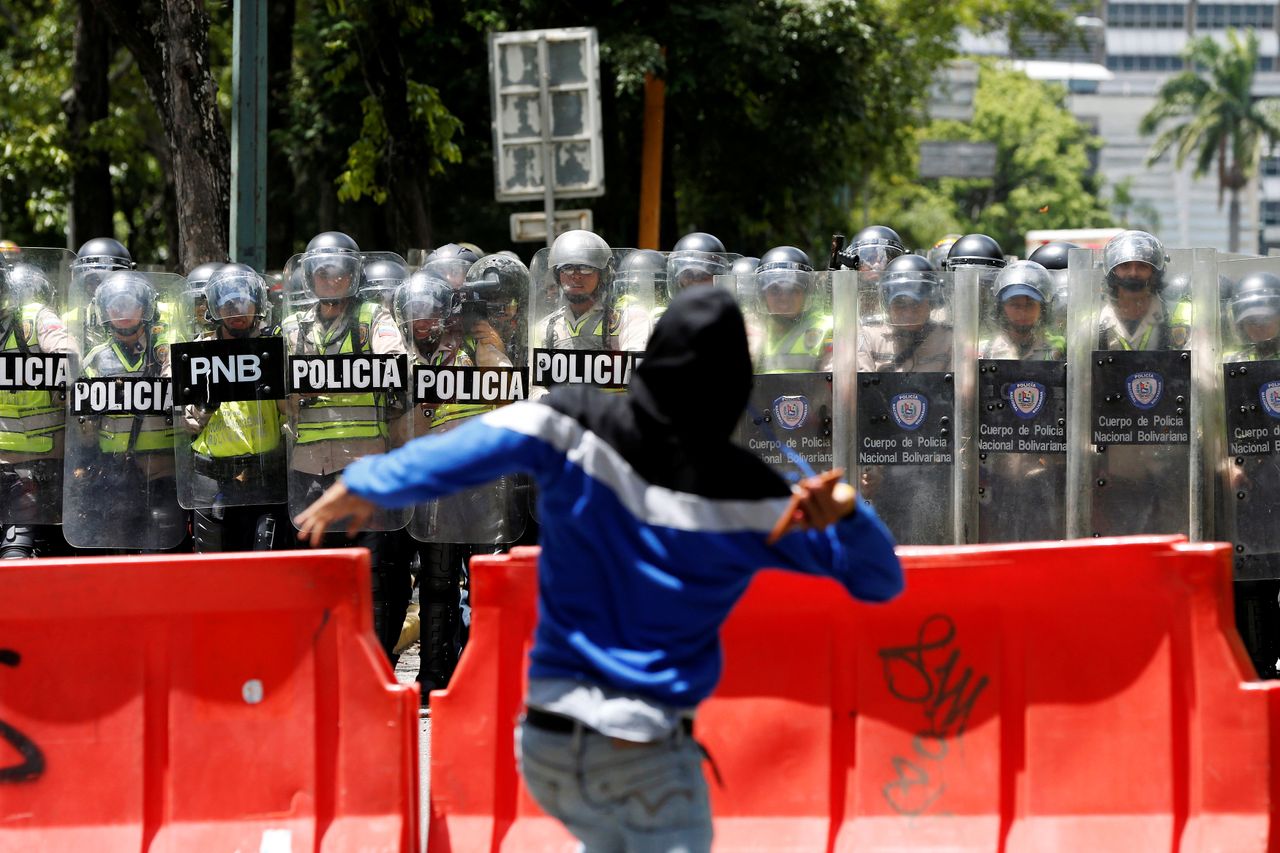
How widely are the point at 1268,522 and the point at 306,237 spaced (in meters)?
18.6

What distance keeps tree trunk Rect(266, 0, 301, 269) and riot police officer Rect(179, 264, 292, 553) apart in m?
9.26

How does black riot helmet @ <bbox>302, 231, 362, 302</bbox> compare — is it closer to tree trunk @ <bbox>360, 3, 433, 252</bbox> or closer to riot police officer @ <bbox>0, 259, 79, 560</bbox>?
riot police officer @ <bbox>0, 259, 79, 560</bbox>

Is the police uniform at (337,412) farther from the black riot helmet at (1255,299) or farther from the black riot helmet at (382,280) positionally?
the black riot helmet at (1255,299)

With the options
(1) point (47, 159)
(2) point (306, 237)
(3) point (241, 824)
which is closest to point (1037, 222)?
(2) point (306, 237)

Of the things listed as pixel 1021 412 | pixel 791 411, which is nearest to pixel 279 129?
pixel 791 411

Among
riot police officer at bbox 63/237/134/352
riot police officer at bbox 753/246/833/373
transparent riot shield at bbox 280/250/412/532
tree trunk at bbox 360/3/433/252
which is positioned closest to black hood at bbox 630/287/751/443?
riot police officer at bbox 753/246/833/373

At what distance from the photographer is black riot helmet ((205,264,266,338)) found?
789 cm

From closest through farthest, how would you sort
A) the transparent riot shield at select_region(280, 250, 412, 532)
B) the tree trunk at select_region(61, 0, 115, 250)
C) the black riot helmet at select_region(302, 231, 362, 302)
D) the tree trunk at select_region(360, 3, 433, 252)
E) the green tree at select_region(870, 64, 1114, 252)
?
the transparent riot shield at select_region(280, 250, 412, 532)
the black riot helmet at select_region(302, 231, 362, 302)
the tree trunk at select_region(360, 3, 433, 252)
the tree trunk at select_region(61, 0, 115, 250)
the green tree at select_region(870, 64, 1114, 252)

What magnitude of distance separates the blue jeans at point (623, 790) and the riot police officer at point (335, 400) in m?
4.50

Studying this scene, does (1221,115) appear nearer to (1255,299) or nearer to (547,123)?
(547,123)

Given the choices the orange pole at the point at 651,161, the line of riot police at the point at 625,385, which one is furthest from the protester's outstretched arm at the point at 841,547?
the orange pole at the point at 651,161

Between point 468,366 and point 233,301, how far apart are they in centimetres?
115

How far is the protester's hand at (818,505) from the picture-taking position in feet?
11.0

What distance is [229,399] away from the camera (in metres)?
7.85
